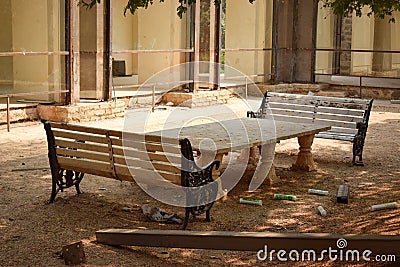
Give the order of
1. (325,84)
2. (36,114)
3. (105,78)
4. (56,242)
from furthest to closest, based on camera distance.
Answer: (325,84) → (105,78) → (36,114) → (56,242)

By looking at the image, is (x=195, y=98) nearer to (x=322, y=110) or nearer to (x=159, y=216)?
(x=322, y=110)

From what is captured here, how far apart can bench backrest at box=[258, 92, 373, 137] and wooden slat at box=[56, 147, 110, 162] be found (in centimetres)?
422

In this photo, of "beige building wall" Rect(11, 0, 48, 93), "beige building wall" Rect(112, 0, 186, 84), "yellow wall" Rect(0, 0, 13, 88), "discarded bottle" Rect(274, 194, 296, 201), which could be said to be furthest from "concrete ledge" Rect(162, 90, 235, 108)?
"discarded bottle" Rect(274, 194, 296, 201)

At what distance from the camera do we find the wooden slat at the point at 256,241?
16.6ft

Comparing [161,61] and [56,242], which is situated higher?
[161,61]

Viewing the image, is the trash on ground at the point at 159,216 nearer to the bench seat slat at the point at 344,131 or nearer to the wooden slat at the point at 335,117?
the bench seat slat at the point at 344,131

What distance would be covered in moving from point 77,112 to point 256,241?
854 centimetres

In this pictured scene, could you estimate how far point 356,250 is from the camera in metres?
5.18

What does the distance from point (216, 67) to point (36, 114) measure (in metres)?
5.31

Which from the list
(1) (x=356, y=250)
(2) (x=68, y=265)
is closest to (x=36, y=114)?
(2) (x=68, y=265)

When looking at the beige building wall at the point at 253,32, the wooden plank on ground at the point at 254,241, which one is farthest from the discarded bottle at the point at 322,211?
the beige building wall at the point at 253,32

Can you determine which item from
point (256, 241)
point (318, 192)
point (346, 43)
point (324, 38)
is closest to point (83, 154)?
point (256, 241)

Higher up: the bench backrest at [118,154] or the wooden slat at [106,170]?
the bench backrest at [118,154]

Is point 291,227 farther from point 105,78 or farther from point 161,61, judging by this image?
point 161,61
